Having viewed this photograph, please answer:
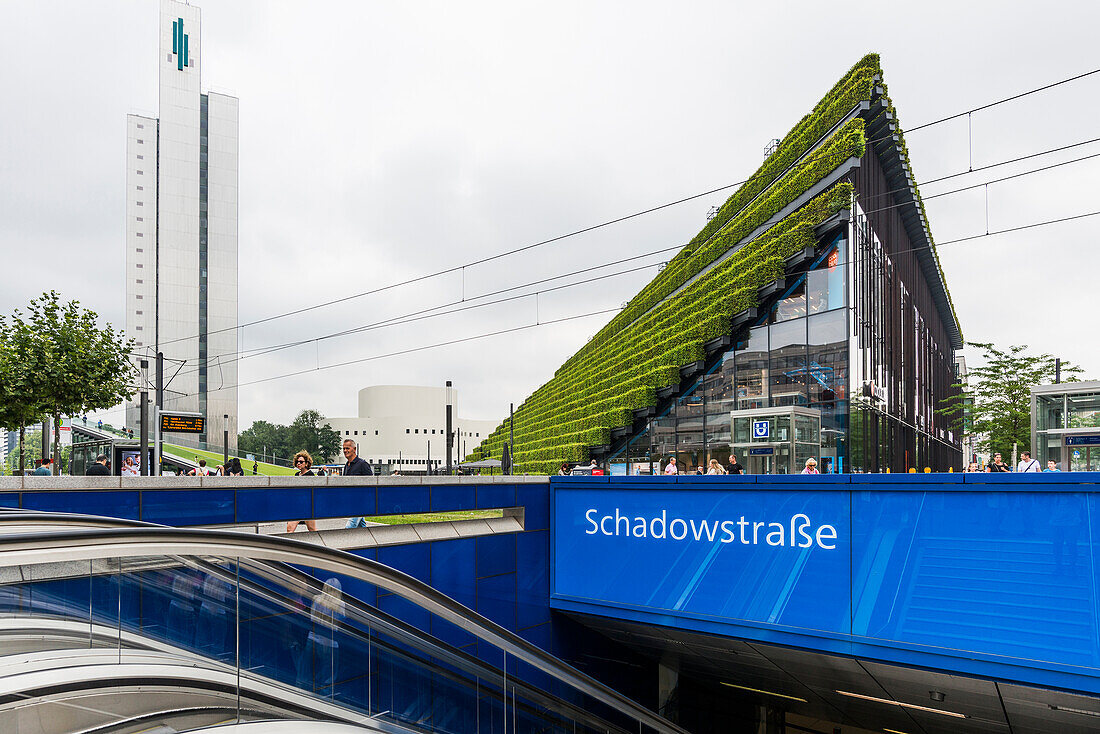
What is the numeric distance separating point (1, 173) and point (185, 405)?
83.2 feet

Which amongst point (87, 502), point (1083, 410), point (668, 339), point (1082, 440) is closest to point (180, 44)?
point (668, 339)

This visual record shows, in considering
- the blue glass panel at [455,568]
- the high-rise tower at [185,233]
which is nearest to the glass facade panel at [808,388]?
the blue glass panel at [455,568]

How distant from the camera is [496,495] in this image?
11.8 m

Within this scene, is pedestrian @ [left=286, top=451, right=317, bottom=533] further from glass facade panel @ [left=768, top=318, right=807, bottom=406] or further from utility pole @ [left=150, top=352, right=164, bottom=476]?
glass facade panel @ [left=768, top=318, right=807, bottom=406]

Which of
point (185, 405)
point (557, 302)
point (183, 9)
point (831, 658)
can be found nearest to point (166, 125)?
point (183, 9)

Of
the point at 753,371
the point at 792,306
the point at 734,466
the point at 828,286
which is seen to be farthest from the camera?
the point at 753,371

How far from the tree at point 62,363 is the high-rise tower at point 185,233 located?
55770 millimetres

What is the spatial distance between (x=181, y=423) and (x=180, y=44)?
79065 mm

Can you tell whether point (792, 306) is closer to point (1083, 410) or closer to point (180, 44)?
point (1083, 410)

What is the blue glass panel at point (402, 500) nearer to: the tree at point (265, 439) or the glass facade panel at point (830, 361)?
the glass facade panel at point (830, 361)

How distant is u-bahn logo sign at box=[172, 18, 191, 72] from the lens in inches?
2995

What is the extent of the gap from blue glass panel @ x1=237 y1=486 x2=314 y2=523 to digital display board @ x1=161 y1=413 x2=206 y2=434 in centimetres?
631

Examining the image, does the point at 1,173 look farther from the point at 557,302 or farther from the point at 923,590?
the point at 923,590

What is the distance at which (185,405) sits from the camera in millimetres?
73688
